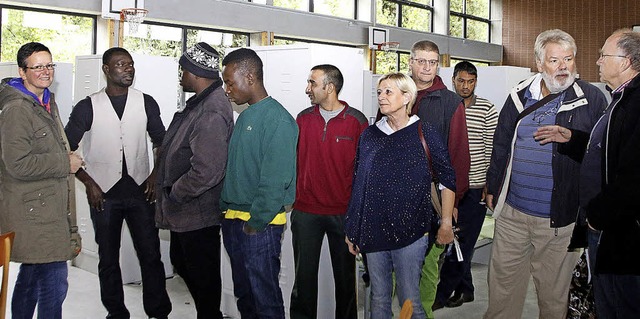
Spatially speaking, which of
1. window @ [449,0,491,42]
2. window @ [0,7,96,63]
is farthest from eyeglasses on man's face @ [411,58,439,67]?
window @ [449,0,491,42]

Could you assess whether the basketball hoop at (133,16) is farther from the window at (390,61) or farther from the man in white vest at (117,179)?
the window at (390,61)

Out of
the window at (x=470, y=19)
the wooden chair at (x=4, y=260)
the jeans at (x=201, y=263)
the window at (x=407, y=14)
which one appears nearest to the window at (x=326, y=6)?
the window at (x=407, y=14)

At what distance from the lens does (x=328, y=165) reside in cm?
350

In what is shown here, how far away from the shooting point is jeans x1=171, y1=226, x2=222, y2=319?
10.5 feet

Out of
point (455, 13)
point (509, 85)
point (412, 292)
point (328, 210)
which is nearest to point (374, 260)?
point (412, 292)

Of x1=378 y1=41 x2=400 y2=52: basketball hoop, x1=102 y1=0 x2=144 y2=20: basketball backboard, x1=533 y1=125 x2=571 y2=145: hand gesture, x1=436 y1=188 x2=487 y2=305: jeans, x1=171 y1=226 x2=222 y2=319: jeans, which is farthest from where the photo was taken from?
x1=378 y1=41 x2=400 y2=52: basketball hoop

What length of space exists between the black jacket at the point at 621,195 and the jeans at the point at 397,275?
0.78m

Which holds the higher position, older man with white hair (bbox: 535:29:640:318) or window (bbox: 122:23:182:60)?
window (bbox: 122:23:182:60)

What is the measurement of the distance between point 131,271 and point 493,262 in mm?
2998

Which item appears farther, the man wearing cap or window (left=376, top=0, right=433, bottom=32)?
window (left=376, top=0, right=433, bottom=32)

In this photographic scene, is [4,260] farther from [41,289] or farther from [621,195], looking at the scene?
[621,195]

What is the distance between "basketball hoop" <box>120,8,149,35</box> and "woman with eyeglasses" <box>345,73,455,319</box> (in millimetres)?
6691

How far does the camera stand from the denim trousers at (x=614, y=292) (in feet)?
7.67

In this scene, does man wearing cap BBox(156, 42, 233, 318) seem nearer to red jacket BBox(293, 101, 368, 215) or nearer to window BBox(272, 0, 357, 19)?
red jacket BBox(293, 101, 368, 215)
